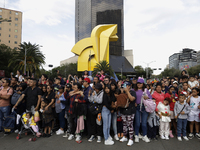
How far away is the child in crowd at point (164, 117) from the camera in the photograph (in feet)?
14.5

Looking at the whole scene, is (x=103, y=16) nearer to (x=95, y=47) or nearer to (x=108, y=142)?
(x=95, y=47)

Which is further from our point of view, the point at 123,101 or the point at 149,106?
the point at 149,106

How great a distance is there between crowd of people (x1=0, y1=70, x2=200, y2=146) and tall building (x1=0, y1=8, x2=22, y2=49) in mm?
63681

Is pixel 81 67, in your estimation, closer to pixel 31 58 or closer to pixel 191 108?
pixel 31 58

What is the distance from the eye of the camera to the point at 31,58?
73.4 ft

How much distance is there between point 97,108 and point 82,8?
244ft

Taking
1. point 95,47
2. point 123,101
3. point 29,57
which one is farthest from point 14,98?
point 95,47

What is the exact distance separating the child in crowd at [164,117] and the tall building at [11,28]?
66.1 metres

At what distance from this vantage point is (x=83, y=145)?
13.0ft

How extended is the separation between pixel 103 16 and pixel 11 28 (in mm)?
39405

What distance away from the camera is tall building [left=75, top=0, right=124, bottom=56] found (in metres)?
62.4

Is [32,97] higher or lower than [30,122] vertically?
higher

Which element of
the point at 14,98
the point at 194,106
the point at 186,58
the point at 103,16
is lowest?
the point at 194,106

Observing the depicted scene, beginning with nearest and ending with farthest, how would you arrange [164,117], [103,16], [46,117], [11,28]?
[164,117] < [46,117] < [11,28] < [103,16]
